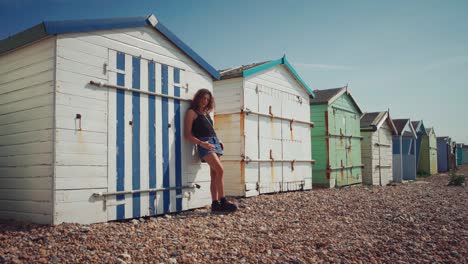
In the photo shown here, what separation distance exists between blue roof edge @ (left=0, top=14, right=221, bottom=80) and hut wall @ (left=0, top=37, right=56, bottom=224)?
11 cm

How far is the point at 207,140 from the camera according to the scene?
6.05m

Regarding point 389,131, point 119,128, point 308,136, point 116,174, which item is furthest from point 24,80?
point 389,131

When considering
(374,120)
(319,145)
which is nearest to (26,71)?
(319,145)

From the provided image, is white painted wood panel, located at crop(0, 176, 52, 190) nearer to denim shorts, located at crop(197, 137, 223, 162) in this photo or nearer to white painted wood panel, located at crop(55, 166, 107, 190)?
white painted wood panel, located at crop(55, 166, 107, 190)

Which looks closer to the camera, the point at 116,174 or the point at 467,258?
the point at 467,258

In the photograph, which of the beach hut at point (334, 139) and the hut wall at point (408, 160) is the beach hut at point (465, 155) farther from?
the beach hut at point (334, 139)

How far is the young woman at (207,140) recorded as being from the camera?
5949 millimetres

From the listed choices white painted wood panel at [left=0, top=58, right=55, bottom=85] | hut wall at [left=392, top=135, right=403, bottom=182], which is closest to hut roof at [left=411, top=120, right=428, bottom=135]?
hut wall at [left=392, top=135, right=403, bottom=182]

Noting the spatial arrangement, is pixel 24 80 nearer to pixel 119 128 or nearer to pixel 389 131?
pixel 119 128

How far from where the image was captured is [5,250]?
3.44 m

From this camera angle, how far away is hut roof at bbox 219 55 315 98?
27.2 feet

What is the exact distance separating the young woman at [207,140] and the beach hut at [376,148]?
10105 millimetres

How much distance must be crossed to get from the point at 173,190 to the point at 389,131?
13165mm

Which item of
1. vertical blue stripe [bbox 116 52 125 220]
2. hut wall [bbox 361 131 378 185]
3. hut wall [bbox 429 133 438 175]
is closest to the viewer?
vertical blue stripe [bbox 116 52 125 220]
